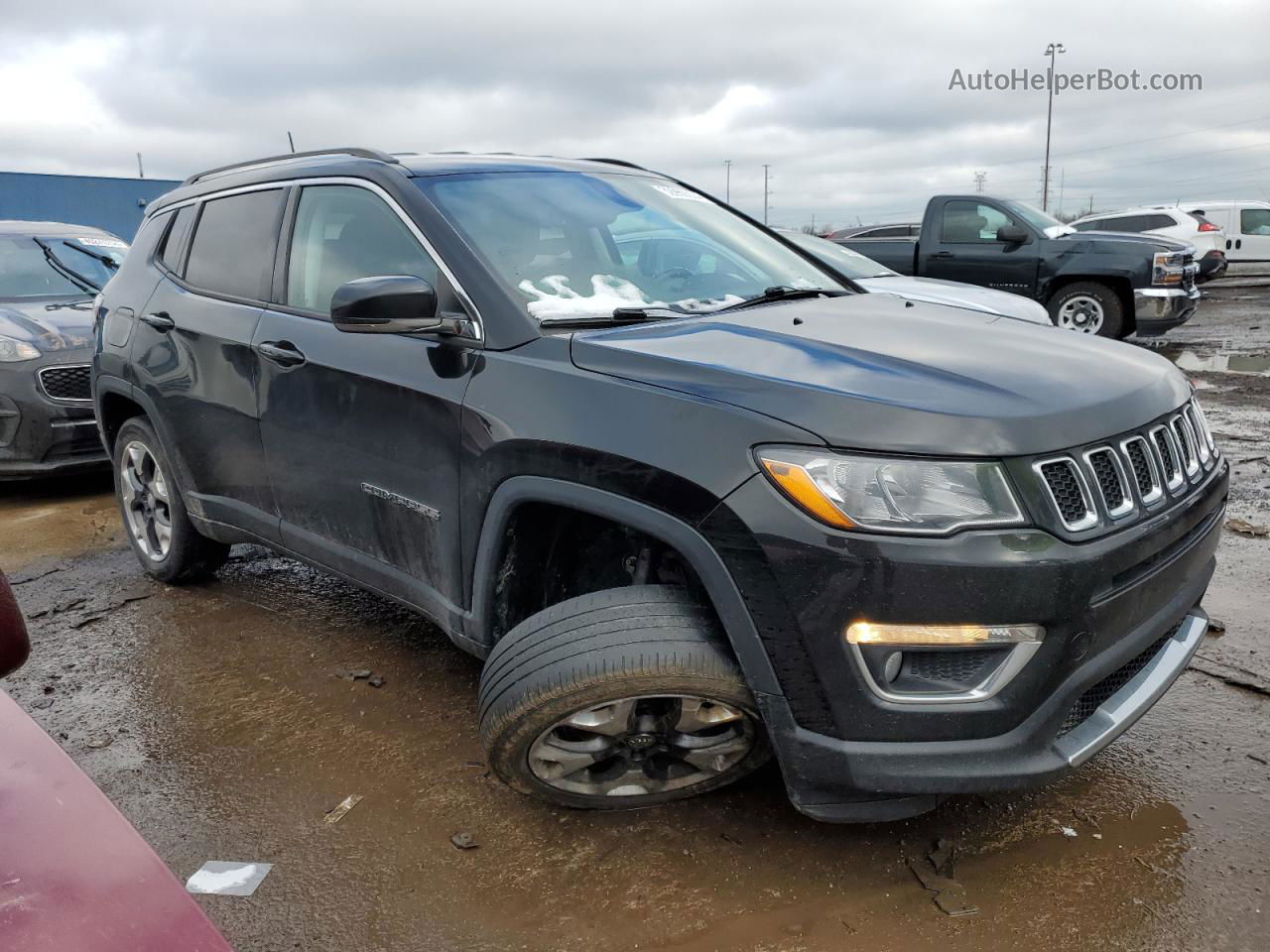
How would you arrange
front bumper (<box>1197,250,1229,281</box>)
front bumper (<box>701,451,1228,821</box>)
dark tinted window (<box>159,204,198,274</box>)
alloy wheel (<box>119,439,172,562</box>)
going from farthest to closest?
front bumper (<box>1197,250,1229,281</box>)
alloy wheel (<box>119,439,172,562</box>)
dark tinted window (<box>159,204,198,274</box>)
front bumper (<box>701,451,1228,821</box>)

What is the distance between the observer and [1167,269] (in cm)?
1046

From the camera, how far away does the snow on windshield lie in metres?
2.67

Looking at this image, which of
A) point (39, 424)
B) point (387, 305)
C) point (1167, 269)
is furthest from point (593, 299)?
point (1167, 269)

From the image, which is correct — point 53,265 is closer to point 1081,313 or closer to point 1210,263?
point 1081,313

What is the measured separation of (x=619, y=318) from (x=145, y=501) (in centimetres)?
277

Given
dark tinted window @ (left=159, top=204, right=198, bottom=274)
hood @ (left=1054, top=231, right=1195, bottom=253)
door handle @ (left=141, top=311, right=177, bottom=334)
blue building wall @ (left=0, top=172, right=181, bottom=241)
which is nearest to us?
door handle @ (left=141, top=311, right=177, bottom=334)

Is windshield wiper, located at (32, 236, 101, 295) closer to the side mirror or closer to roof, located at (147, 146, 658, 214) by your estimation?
roof, located at (147, 146, 658, 214)

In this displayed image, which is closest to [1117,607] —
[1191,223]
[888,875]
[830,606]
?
[830,606]

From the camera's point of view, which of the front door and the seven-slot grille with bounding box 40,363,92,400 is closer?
the front door

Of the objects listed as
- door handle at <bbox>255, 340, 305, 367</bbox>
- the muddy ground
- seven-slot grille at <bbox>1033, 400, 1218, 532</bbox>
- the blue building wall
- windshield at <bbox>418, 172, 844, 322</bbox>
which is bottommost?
the muddy ground

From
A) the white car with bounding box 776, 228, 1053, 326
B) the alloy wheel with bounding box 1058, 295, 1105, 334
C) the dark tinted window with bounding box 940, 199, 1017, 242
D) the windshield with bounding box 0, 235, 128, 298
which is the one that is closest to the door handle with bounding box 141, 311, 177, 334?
the windshield with bounding box 0, 235, 128, 298

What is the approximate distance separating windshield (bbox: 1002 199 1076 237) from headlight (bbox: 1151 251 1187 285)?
0.96 meters

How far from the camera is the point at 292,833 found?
2607 millimetres

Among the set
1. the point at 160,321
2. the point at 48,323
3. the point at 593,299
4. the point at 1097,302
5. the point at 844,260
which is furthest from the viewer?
the point at 1097,302
